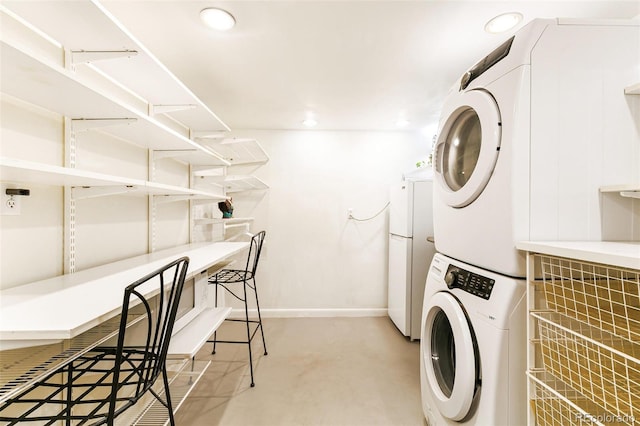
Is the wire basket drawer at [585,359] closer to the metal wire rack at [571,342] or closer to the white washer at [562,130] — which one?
the metal wire rack at [571,342]

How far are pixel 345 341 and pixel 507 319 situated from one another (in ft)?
5.88

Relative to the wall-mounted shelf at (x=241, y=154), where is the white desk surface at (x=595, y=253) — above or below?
below

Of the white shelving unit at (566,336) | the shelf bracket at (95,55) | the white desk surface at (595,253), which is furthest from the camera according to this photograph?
the shelf bracket at (95,55)

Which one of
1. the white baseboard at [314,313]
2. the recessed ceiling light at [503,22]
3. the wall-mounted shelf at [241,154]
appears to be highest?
the recessed ceiling light at [503,22]

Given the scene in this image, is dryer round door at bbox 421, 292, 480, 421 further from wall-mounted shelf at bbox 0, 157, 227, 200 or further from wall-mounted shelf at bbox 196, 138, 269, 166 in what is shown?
wall-mounted shelf at bbox 196, 138, 269, 166

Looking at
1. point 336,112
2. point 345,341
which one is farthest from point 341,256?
point 336,112

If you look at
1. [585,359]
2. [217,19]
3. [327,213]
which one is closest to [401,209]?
[327,213]

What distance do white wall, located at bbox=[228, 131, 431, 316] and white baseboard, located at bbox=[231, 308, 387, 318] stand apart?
2 centimetres

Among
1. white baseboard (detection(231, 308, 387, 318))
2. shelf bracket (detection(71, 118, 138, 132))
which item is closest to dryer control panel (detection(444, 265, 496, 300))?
shelf bracket (detection(71, 118, 138, 132))

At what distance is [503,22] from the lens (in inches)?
50.1

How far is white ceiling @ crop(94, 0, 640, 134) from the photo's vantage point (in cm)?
120

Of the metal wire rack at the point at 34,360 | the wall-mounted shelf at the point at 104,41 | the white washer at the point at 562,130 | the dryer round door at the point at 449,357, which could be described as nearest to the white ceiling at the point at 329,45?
the wall-mounted shelf at the point at 104,41

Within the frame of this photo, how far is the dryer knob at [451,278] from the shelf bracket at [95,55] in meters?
1.68

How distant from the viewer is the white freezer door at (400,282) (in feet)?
7.85
